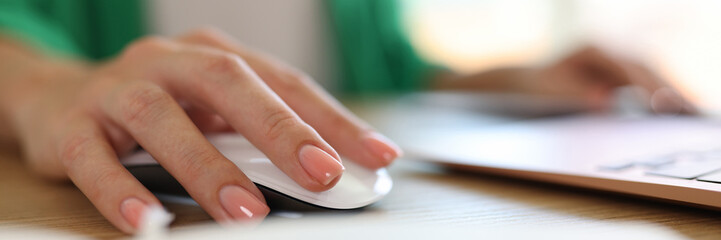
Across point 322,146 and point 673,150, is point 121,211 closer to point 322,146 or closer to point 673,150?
point 322,146

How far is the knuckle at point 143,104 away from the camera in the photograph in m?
0.38

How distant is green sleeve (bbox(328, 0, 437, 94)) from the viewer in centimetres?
209

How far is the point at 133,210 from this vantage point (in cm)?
30

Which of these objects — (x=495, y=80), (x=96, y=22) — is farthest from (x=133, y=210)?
(x=96, y=22)

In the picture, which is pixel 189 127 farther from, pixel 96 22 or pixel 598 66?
pixel 96 22

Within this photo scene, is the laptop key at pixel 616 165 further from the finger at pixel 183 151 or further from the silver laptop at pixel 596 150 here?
the finger at pixel 183 151

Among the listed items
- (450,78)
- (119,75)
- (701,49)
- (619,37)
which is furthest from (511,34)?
(119,75)

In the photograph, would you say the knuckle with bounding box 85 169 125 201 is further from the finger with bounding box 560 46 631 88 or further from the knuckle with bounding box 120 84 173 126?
the finger with bounding box 560 46 631 88

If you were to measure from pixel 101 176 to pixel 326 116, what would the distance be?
0.17 m

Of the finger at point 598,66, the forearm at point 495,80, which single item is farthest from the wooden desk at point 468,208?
the forearm at point 495,80

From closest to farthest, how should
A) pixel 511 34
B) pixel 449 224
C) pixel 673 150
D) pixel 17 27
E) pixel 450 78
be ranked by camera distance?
pixel 449 224, pixel 673 150, pixel 17 27, pixel 450 78, pixel 511 34

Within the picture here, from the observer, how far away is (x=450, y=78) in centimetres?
154

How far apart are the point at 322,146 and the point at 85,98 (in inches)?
9.0

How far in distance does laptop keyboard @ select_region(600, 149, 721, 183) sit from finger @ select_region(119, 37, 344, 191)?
0.63ft
